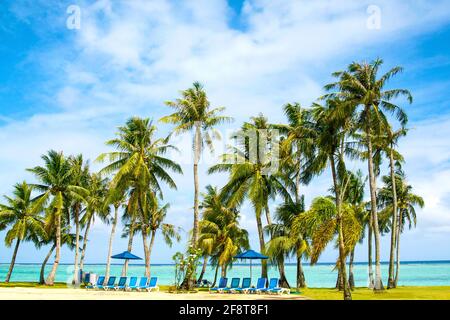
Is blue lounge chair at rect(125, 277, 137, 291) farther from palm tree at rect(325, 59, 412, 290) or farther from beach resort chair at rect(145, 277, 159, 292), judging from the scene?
palm tree at rect(325, 59, 412, 290)

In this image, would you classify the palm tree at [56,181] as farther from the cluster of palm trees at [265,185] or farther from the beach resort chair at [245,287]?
the beach resort chair at [245,287]

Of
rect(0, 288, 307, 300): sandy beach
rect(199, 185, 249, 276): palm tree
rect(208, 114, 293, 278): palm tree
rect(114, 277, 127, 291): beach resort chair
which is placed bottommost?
rect(0, 288, 307, 300): sandy beach

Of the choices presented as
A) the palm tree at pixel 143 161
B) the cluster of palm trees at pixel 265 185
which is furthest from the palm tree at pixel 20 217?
the palm tree at pixel 143 161

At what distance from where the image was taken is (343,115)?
68.9 feet

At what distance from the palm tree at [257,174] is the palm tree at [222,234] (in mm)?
3525

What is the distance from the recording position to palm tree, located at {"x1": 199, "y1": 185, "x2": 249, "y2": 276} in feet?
106

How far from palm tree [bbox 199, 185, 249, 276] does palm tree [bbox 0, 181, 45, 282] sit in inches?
519

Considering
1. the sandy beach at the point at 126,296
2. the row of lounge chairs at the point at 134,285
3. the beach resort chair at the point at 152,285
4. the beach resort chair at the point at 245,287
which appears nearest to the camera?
the sandy beach at the point at 126,296

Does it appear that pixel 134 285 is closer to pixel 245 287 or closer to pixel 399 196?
pixel 245 287

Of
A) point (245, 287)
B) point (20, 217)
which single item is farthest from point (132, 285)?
point (20, 217)

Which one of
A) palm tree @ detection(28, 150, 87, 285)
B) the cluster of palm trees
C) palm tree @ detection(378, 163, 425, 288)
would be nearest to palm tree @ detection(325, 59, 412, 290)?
the cluster of palm trees

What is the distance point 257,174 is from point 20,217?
Result: 67.0ft

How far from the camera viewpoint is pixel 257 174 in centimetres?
2841

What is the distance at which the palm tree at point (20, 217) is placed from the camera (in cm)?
3575
